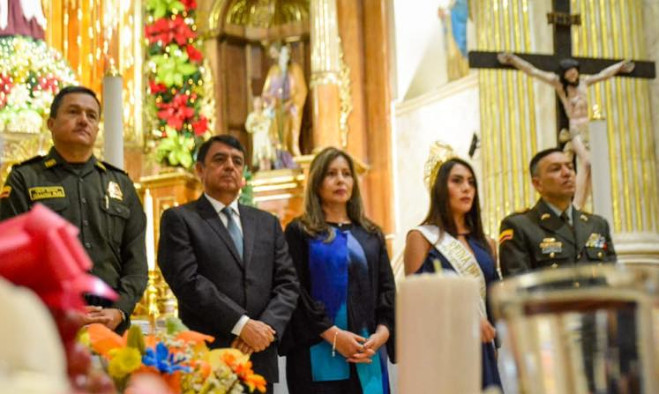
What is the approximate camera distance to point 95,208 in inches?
118

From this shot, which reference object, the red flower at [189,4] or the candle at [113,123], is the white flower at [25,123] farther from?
the candle at [113,123]

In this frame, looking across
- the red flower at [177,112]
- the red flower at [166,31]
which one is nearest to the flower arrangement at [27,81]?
the red flower at [177,112]

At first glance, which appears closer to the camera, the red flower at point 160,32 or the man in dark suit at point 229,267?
the man in dark suit at point 229,267

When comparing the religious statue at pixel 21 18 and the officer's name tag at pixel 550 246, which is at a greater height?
the religious statue at pixel 21 18

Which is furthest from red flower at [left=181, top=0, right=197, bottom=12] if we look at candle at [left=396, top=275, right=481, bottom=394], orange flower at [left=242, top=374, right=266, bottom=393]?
candle at [left=396, top=275, right=481, bottom=394]

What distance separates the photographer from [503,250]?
357 centimetres

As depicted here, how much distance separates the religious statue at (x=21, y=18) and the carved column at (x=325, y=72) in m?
2.44

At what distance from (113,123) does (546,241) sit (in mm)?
1547

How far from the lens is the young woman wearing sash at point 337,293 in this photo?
321cm

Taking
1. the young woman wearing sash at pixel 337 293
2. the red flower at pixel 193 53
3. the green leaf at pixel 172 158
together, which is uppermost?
the red flower at pixel 193 53

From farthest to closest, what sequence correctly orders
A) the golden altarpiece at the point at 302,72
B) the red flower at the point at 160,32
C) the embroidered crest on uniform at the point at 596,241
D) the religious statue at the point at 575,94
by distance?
the red flower at the point at 160,32
the golden altarpiece at the point at 302,72
the religious statue at the point at 575,94
the embroidered crest on uniform at the point at 596,241

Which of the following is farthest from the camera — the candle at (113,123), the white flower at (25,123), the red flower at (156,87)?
the red flower at (156,87)

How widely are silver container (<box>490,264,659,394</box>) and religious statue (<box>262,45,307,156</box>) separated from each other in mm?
9166

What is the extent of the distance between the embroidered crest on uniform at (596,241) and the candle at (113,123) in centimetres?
165
